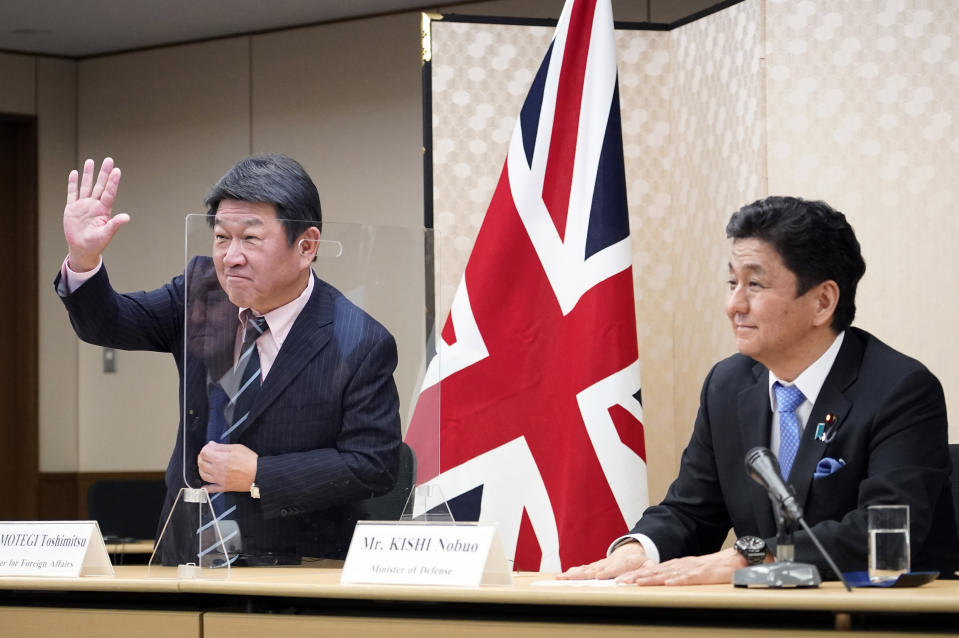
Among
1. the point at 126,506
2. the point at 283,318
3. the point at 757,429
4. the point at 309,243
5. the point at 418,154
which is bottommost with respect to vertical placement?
the point at 126,506

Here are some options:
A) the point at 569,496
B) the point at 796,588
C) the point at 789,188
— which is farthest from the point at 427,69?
the point at 796,588

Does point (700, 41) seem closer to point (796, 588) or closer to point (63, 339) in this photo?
point (796, 588)

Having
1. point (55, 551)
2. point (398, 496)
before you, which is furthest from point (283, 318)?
point (55, 551)

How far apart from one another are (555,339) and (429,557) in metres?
1.68

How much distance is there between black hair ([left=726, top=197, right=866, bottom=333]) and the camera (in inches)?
94.7

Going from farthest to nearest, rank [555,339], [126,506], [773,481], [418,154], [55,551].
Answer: [418,154]
[126,506]
[555,339]
[55,551]
[773,481]

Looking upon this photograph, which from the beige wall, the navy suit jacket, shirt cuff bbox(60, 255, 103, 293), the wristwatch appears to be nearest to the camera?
the wristwatch

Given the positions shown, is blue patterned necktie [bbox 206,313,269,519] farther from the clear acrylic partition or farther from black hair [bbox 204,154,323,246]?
black hair [bbox 204,154,323,246]

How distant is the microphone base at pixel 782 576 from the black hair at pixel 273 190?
1032 mm

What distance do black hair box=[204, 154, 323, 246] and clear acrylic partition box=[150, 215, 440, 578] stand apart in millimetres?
35

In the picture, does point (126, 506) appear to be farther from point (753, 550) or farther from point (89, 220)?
point (753, 550)

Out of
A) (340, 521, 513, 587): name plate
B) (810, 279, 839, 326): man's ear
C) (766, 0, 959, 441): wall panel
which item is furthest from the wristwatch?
(766, 0, 959, 441): wall panel

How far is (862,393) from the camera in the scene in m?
2.30

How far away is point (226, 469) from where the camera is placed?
7.52 feet
